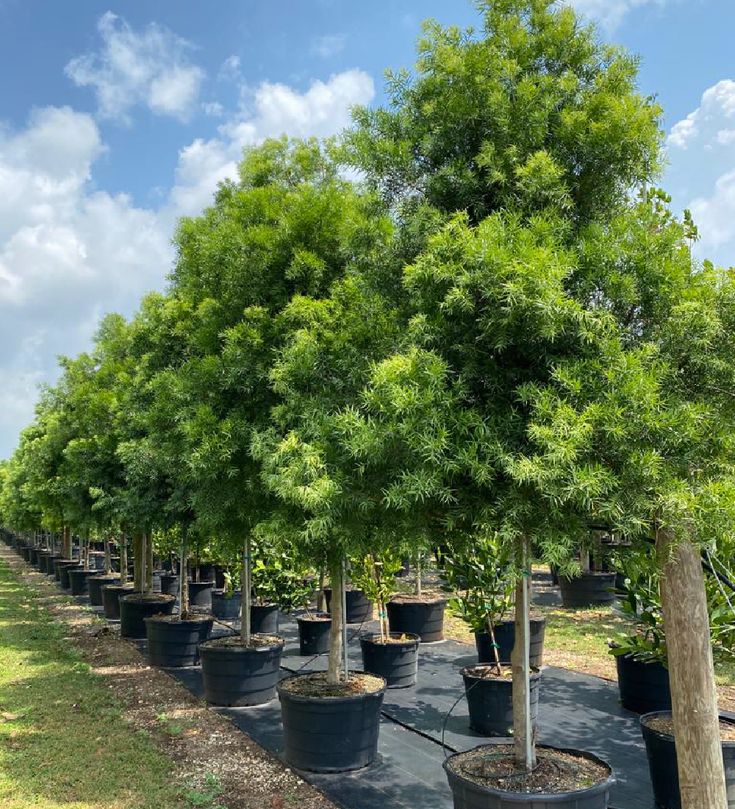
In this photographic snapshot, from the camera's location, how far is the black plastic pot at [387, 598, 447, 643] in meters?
9.60

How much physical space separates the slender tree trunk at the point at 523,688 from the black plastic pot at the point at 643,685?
2.86m

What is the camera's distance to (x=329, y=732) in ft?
16.5

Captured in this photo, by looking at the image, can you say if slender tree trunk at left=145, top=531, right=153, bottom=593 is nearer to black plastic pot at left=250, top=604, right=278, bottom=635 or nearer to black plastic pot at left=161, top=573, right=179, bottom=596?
black plastic pot at left=250, top=604, right=278, bottom=635

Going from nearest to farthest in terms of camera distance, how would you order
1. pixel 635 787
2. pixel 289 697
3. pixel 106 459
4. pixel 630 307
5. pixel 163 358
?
pixel 630 307 → pixel 635 787 → pixel 289 697 → pixel 163 358 → pixel 106 459

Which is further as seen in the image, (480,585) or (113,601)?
(113,601)

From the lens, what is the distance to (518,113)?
330cm

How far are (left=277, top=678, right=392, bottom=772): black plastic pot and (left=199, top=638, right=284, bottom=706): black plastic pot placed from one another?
167cm

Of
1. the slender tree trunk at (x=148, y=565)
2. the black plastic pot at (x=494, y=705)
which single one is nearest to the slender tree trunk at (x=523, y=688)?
the black plastic pot at (x=494, y=705)

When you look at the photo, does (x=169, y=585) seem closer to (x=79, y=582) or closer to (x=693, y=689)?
(x=79, y=582)

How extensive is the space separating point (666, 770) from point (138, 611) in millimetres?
8159

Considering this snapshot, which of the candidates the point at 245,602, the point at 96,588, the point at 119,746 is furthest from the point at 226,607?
the point at 119,746

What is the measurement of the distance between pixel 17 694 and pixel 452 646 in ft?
17.3

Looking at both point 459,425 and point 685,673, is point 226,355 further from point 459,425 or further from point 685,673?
point 685,673

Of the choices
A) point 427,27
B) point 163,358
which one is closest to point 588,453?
point 427,27
